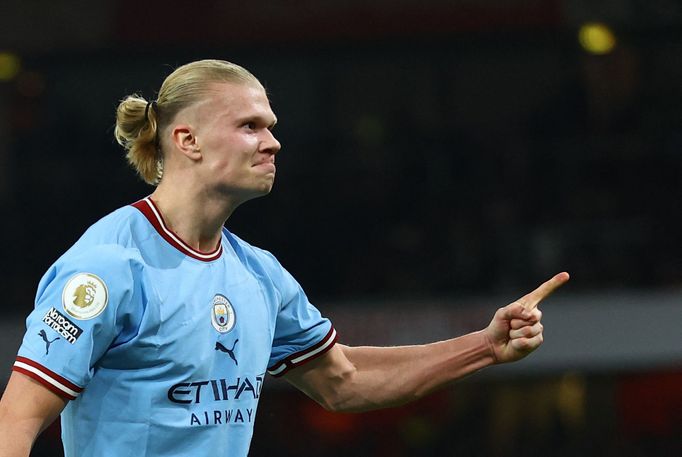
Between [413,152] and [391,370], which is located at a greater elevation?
[413,152]

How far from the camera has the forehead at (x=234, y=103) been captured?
3.41 meters

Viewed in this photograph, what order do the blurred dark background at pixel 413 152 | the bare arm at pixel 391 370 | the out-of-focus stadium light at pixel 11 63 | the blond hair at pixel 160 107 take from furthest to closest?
1. the out-of-focus stadium light at pixel 11 63
2. the blurred dark background at pixel 413 152
3. the bare arm at pixel 391 370
4. the blond hair at pixel 160 107

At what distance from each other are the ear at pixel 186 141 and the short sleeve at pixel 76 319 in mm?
400

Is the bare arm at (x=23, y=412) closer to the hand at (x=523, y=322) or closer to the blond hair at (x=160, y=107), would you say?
the blond hair at (x=160, y=107)

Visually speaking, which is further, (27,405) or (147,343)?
(147,343)

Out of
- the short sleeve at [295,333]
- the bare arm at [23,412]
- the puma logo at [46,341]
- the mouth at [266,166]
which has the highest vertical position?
the mouth at [266,166]

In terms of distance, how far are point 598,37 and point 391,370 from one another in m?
7.59

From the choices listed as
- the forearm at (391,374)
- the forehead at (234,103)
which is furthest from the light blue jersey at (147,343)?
the forearm at (391,374)

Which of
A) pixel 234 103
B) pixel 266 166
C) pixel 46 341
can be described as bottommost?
pixel 46 341

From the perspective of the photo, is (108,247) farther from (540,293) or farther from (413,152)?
(413,152)

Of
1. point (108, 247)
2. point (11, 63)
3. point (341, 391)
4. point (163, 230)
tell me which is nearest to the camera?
point (108, 247)

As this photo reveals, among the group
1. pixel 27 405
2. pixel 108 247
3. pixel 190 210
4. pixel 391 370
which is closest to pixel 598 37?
pixel 391 370

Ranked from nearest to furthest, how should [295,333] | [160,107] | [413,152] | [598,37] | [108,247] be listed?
[108,247] → [160,107] → [295,333] → [598,37] → [413,152]

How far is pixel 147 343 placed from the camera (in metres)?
3.17
